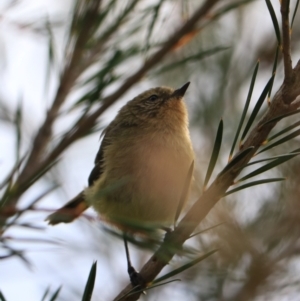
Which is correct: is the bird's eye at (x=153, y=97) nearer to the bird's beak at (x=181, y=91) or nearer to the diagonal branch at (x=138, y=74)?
the bird's beak at (x=181, y=91)

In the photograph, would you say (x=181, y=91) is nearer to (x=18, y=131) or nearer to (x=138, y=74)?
(x=138, y=74)

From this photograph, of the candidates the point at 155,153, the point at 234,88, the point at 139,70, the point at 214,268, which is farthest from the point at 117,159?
the point at 139,70

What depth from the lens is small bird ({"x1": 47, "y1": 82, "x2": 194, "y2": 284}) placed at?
2.90 m

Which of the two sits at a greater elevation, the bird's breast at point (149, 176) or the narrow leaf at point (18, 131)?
the bird's breast at point (149, 176)

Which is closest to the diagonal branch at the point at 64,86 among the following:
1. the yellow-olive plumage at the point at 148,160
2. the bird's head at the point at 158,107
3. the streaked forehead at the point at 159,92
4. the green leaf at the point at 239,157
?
the green leaf at the point at 239,157

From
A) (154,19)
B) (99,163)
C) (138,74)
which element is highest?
(99,163)

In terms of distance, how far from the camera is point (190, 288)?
2.13 metres

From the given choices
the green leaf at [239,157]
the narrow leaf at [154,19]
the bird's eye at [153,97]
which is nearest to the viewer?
the green leaf at [239,157]

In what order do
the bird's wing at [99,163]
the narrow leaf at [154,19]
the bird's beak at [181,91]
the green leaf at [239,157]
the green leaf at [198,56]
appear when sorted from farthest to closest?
the bird's wing at [99,163] → the bird's beak at [181,91] → the narrow leaf at [154,19] → the green leaf at [198,56] → the green leaf at [239,157]

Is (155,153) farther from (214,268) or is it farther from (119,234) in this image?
(119,234)

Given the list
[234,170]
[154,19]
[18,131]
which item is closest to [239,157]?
[234,170]

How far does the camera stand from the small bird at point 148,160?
114 inches

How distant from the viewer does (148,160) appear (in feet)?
10.0

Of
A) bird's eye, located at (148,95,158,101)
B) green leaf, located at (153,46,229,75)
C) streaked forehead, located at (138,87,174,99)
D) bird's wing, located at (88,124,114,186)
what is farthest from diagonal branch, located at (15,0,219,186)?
bird's eye, located at (148,95,158,101)
